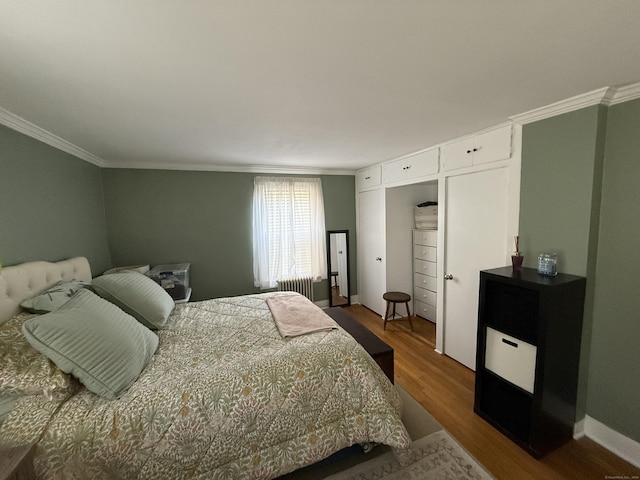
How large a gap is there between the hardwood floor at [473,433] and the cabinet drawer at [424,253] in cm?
109

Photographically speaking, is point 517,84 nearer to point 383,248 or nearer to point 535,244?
point 535,244

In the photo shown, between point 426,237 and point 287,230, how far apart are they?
2074mm

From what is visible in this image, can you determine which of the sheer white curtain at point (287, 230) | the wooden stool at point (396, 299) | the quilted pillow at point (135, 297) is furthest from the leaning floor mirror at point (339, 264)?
the quilted pillow at point (135, 297)

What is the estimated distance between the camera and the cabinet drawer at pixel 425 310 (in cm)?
364

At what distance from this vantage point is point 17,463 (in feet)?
3.02

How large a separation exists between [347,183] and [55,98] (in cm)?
352

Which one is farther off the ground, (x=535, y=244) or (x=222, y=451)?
(x=535, y=244)

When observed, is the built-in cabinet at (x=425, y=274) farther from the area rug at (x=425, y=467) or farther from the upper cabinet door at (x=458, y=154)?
the area rug at (x=425, y=467)

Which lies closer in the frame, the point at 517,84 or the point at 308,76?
the point at 308,76

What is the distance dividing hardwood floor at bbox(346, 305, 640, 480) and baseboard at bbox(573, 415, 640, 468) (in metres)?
0.04

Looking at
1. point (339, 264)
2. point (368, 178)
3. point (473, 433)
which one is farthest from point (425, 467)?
point (368, 178)

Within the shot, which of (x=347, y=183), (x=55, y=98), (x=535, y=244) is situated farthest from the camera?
(x=347, y=183)

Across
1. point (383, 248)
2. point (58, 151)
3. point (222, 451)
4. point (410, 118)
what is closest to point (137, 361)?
point (222, 451)

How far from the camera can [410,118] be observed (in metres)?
1.99
